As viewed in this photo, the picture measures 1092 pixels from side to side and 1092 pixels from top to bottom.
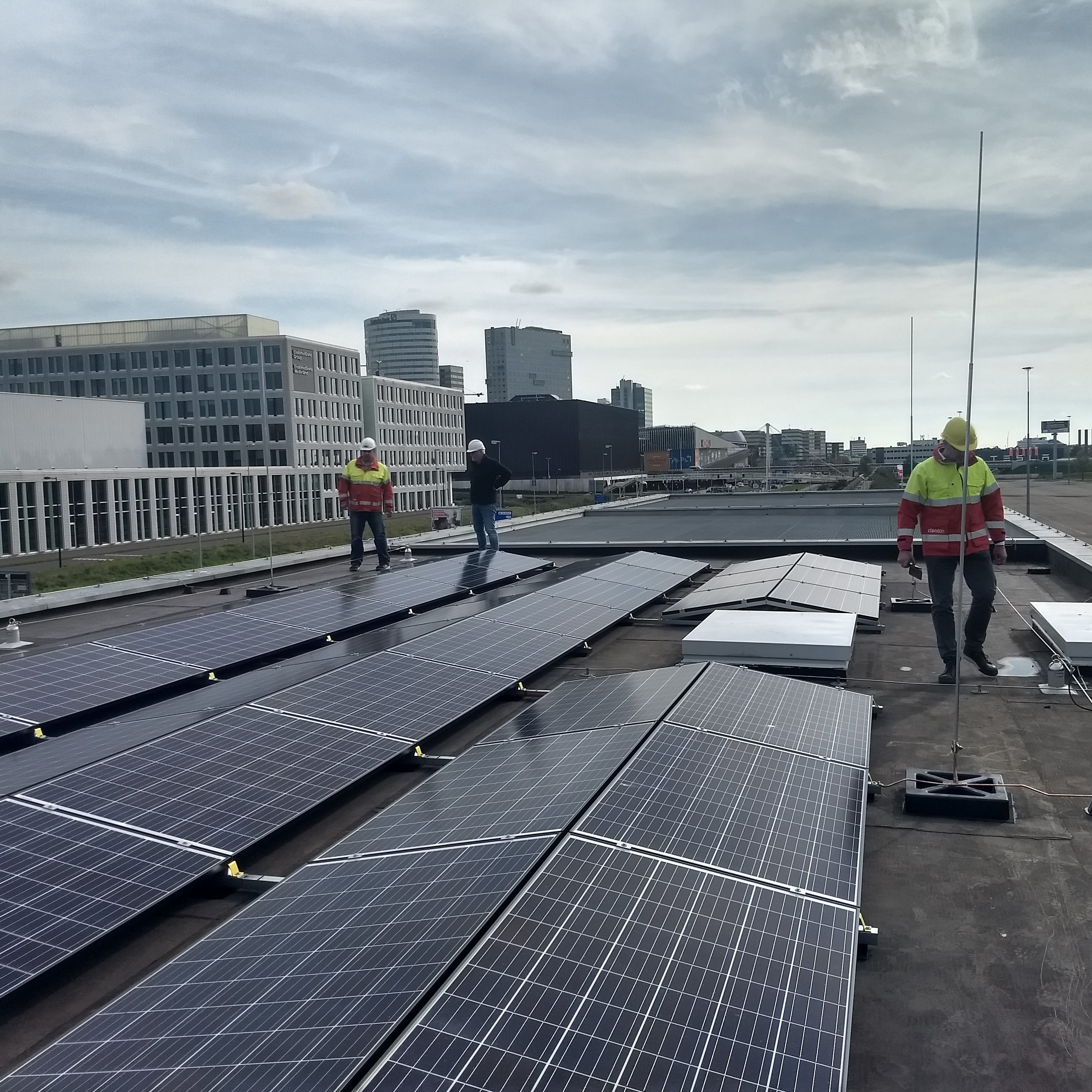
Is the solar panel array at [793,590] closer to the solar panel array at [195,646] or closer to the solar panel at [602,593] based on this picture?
the solar panel at [602,593]

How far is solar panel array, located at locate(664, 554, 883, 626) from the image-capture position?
14977mm

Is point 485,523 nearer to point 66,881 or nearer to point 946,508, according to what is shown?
point 946,508

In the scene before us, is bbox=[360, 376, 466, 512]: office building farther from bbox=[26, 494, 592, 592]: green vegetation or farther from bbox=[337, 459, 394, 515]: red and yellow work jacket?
bbox=[337, 459, 394, 515]: red and yellow work jacket

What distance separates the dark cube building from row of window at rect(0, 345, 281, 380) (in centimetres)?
6327

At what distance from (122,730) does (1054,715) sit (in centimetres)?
958

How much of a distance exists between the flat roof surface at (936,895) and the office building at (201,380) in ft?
257

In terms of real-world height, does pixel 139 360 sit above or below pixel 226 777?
above

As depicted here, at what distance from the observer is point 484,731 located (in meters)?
10.1

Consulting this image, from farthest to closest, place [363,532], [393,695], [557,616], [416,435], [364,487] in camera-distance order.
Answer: [416,435] < [363,532] < [364,487] < [557,616] < [393,695]

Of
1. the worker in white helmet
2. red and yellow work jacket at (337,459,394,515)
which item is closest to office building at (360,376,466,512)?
the worker in white helmet

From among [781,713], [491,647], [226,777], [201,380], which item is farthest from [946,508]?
[201,380]

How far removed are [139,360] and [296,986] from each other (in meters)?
94.1

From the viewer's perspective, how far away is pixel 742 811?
6688 millimetres

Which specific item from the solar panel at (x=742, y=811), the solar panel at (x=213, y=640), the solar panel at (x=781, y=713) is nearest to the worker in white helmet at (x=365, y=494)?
the solar panel at (x=213, y=640)
